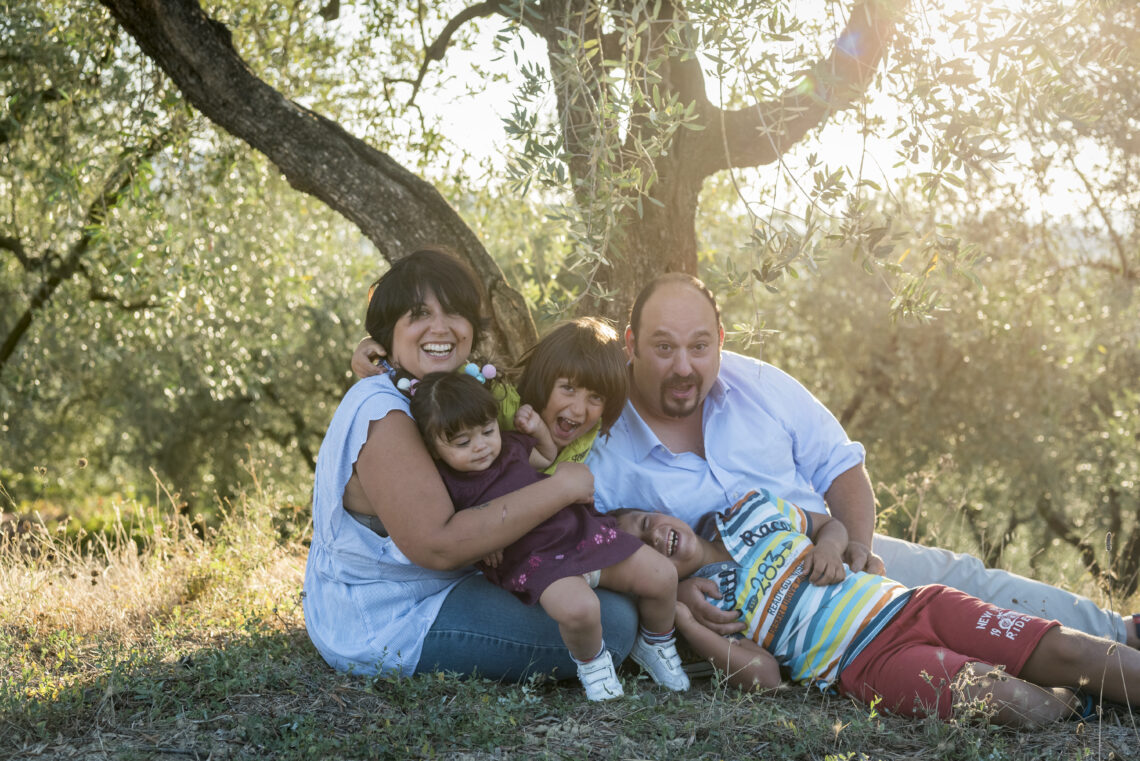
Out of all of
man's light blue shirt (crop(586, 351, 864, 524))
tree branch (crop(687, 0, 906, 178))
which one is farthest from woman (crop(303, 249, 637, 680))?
tree branch (crop(687, 0, 906, 178))

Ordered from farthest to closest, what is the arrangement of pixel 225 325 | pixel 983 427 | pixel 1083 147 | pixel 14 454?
pixel 14 454
pixel 983 427
pixel 225 325
pixel 1083 147

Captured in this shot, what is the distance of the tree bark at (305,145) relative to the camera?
4973 mm

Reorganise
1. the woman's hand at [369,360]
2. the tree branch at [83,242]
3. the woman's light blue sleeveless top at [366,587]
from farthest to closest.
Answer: the tree branch at [83,242], the woman's hand at [369,360], the woman's light blue sleeveless top at [366,587]

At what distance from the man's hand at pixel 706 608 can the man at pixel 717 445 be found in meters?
0.44

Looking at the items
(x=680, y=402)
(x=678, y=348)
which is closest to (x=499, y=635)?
(x=680, y=402)

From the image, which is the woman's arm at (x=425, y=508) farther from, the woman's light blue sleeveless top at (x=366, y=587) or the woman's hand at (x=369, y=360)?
the woman's hand at (x=369, y=360)

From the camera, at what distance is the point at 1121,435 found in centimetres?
1216

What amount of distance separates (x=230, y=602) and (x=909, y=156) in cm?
409

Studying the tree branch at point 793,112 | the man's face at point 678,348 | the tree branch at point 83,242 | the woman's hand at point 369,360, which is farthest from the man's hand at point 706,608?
the tree branch at point 83,242

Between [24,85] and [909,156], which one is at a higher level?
[24,85]

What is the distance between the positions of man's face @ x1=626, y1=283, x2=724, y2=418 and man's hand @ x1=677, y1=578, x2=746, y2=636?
816 millimetres

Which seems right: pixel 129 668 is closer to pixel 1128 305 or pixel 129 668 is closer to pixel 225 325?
pixel 225 325

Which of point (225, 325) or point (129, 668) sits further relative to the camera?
point (225, 325)

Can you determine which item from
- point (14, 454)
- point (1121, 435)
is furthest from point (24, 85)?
point (1121, 435)
